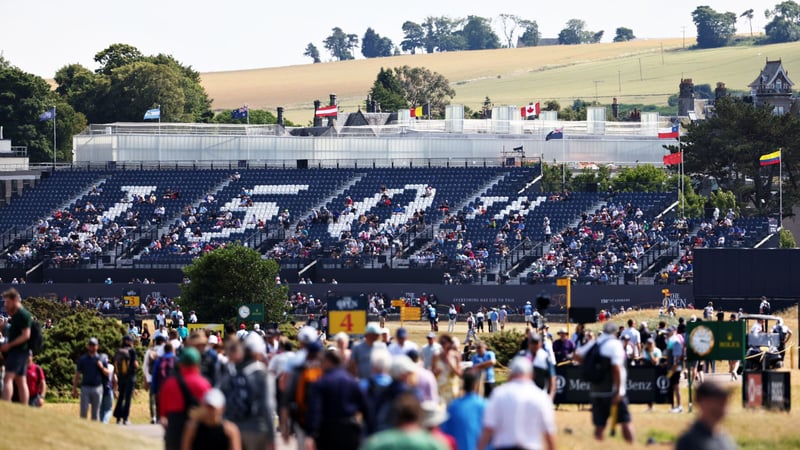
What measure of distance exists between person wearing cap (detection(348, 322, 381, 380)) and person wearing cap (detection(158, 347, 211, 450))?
261 centimetres

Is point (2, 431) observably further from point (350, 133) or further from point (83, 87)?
point (83, 87)

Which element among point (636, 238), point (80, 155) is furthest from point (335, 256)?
point (80, 155)

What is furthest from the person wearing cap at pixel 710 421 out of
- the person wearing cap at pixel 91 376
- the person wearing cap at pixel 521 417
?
the person wearing cap at pixel 91 376

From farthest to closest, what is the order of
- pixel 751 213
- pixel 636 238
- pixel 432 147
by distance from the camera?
1. pixel 432 147
2. pixel 751 213
3. pixel 636 238

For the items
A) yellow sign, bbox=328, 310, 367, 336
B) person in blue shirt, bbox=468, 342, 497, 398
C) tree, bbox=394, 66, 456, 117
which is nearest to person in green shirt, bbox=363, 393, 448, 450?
person in blue shirt, bbox=468, 342, 497, 398

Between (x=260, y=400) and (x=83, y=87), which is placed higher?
(x=83, y=87)

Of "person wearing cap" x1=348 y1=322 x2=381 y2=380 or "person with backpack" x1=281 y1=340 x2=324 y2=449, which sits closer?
"person with backpack" x1=281 y1=340 x2=324 y2=449

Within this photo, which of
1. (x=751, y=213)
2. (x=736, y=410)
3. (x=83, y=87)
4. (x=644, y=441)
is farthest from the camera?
(x=83, y=87)

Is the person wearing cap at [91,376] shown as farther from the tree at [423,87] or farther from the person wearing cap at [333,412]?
the tree at [423,87]

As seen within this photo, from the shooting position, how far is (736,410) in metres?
31.2

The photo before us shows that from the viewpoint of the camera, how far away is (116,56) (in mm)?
155125

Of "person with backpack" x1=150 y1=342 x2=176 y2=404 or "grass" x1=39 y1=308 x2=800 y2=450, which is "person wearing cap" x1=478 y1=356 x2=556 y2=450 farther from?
"person with backpack" x1=150 y1=342 x2=176 y2=404

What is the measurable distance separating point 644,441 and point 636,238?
52.3 meters

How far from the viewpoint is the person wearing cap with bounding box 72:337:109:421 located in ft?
93.5
